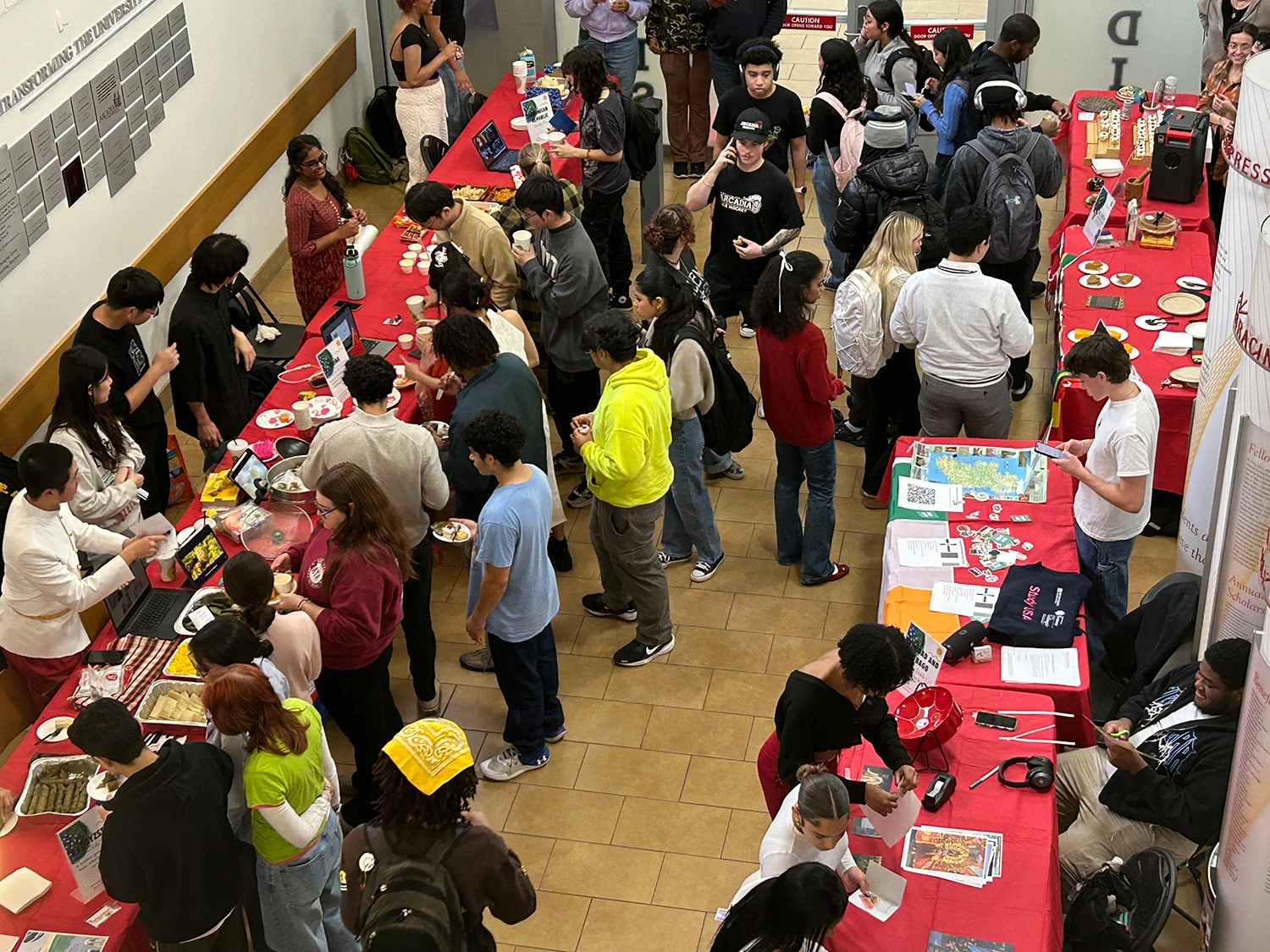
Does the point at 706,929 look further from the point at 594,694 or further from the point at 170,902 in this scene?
the point at 170,902

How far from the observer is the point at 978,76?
25.4ft

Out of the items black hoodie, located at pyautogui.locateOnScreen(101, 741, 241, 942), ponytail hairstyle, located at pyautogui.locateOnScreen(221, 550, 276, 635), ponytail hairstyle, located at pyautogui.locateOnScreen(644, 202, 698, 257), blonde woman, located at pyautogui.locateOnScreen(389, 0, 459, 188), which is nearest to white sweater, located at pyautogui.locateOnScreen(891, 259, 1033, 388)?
ponytail hairstyle, located at pyautogui.locateOnScreen(644, 202, 698, 257)

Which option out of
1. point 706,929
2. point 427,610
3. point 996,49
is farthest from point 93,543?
point 996,49

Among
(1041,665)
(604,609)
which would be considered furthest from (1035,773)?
(604,609)

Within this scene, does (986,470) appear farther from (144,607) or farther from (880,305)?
(144,607)

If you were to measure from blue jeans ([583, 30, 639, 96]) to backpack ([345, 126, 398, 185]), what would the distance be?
71.1 inches

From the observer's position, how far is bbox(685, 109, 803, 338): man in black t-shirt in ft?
22.7

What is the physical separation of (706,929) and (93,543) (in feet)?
8.72

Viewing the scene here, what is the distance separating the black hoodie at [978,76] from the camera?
7.66m

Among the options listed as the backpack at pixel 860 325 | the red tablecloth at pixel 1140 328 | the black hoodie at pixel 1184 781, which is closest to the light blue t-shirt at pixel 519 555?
the backpack at pixel 860 325

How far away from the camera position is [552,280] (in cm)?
646

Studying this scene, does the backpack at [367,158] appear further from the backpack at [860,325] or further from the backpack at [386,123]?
the backpack at [860,325]

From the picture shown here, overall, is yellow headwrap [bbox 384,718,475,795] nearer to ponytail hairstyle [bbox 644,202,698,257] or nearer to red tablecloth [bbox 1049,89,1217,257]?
ponytail hairstyle [bbox 644,202,698,257]

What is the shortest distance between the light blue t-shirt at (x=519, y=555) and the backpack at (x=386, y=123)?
19.6 ft
